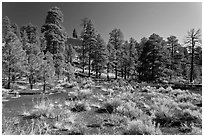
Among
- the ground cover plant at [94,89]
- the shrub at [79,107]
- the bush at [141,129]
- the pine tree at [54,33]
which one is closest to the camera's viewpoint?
the bush at [141,129]

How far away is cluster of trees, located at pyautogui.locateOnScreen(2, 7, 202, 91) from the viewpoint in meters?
19.0

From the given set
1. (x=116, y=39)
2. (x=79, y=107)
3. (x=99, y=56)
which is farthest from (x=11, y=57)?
(x=116, y=39)

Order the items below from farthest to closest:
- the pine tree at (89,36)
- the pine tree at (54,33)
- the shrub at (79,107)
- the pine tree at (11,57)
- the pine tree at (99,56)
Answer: the pine tree at (89,36) → the pine tree at (99,56) → the pine tree at (54,33) → the pine tree at (11,57) → the shrub at (79,107)

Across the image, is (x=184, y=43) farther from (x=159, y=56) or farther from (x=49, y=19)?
(x=49, y=19)

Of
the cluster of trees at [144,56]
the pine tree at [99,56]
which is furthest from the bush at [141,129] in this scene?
the pine tree at [99,56]

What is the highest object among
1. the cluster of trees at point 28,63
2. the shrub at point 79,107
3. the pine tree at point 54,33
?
the pine tree at point 54,33

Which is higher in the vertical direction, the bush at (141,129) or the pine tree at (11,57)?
the pine tree at (11,57)

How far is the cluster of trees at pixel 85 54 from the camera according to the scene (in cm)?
1897

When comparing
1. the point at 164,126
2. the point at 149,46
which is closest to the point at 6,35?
the point at 164,126

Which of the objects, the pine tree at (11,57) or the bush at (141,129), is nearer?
the bush at (141,129)

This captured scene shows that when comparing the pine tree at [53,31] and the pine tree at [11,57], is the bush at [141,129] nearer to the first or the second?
the pine tree at [11,57]

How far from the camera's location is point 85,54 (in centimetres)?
4269

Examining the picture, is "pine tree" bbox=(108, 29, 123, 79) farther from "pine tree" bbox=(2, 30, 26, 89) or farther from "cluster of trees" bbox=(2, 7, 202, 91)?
"pine tree" bbox=(2, 30, 26, 89)

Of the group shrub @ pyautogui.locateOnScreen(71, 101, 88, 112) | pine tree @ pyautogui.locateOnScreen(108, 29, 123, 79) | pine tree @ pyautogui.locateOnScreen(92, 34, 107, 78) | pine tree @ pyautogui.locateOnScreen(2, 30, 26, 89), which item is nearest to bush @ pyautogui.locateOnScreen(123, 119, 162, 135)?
shrub @ pyautogui.locateOnScreen(71, 101, 88, 112)
